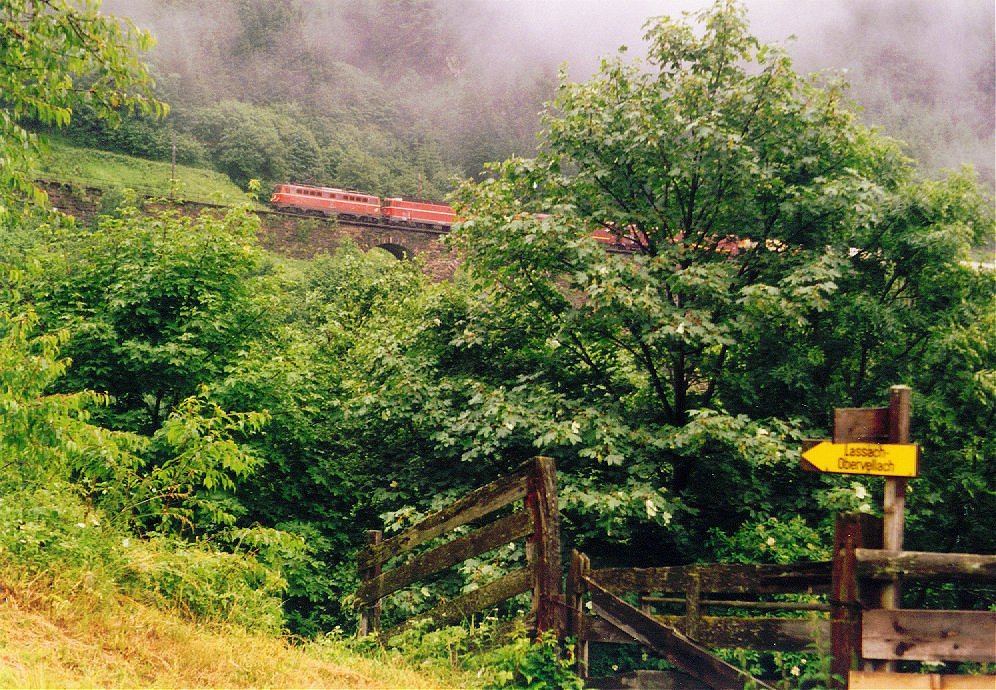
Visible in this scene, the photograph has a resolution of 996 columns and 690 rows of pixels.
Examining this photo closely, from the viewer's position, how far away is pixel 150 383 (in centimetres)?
958

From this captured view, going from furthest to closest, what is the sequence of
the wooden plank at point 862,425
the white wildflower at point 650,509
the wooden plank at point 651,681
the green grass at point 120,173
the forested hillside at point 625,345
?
the green grass at point 120,173 → the forested hillside at point 625,345 → the white wildflower at point 650,509 → the wooden plank at point 651,681 → the wooden plank at point 862,425

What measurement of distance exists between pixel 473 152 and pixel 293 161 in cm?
2499

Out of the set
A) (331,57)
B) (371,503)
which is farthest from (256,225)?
(331,57)

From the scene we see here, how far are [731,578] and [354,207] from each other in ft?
136

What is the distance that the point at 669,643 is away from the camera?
14.5ft

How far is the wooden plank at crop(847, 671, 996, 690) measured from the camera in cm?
299

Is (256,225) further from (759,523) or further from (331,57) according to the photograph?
(331,57)

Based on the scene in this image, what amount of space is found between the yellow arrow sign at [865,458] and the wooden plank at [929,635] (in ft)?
2.16

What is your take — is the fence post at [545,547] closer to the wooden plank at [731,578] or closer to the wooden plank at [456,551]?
the wooden plank at [456,551]

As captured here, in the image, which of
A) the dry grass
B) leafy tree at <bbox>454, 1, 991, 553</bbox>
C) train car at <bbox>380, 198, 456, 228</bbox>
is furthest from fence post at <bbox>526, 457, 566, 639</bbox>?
train car at <bbox>380, 198, 456, 228</bbox>

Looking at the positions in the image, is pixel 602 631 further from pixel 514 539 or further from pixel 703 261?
pixel 703 261

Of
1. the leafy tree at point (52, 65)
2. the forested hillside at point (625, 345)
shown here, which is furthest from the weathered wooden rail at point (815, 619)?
the leafy tree at point (52, 65)

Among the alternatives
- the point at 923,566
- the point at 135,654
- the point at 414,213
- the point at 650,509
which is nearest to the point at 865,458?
the point at 923,566

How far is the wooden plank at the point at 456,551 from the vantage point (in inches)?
166
